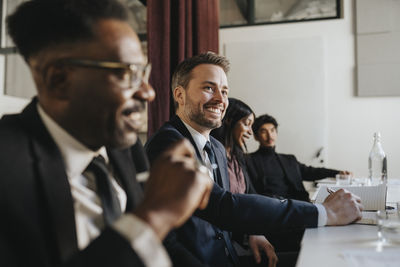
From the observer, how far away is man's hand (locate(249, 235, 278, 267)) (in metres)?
1.42

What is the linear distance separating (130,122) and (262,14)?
3.58m

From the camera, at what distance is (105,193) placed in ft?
2.31

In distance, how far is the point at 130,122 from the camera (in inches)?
27.8

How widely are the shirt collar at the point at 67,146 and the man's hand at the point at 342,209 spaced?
825 mm

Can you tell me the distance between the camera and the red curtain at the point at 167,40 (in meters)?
2.16

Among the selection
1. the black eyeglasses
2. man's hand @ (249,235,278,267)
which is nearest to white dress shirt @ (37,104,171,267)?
the black eyeglasses

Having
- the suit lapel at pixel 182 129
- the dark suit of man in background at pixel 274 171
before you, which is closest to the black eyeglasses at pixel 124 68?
the suit lapel at pixel 182 129

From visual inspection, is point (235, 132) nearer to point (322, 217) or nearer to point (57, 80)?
point (322, 217)

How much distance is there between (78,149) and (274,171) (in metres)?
2.50

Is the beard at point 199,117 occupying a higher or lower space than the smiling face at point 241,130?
higher

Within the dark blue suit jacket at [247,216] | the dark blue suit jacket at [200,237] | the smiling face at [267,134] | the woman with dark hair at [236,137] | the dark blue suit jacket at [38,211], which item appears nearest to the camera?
the dark blue suit jacket at [38,211]

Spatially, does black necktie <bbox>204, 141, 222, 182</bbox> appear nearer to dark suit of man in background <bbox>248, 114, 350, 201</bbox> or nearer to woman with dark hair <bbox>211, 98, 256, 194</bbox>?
woman with dark hair <bbox>211, 98, 256, 194</bbox>

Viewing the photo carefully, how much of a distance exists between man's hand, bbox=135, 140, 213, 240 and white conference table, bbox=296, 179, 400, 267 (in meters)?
0.36

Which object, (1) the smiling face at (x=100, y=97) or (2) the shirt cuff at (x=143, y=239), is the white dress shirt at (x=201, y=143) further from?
(2) the shirt cuff at (x=143, y=239)
